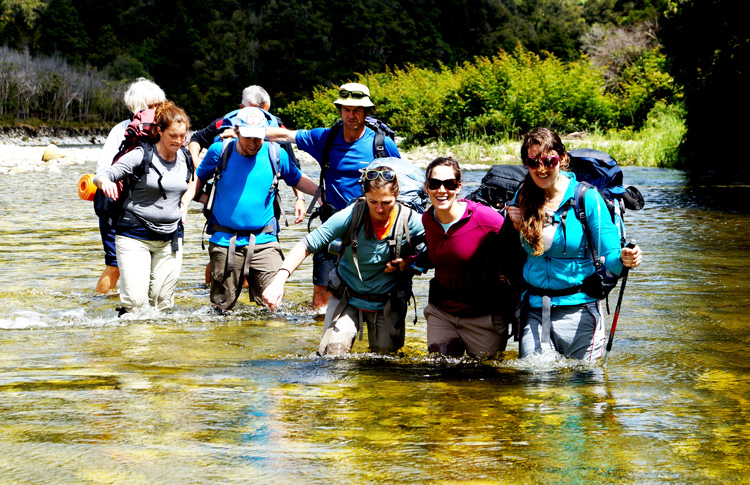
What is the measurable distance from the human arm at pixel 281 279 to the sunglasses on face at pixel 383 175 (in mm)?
633

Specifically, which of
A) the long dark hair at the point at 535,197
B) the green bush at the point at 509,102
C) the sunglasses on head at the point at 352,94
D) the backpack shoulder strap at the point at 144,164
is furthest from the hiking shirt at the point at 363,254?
the green bush at the point at 509,102

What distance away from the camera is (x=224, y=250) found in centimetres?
770

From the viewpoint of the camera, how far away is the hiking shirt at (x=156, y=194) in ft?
22.7

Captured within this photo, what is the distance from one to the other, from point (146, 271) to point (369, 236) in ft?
7.74

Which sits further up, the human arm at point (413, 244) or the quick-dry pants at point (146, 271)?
the human arm at point (413, 244)

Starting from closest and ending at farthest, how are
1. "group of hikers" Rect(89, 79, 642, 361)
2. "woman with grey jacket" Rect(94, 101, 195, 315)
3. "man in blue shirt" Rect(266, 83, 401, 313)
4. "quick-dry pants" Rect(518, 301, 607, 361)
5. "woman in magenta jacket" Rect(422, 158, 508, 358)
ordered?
1. "group of hikers" Rect(89, 79, 642, 361)
2. "quick-dry pants" Rect(518, 301, 607, 361)
3. "woman in magenta jacket" Rect(422, 158, 508, 358)
4. "woman with grey jacket" Rect(94, 101, 195, 315)
5. "man in blue shirt" Rect(266, 83, 401, 313)

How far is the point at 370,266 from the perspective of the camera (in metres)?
5.89

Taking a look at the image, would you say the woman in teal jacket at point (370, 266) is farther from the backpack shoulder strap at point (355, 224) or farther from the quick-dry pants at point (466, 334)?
the quick-dry pants at point (466, 334)

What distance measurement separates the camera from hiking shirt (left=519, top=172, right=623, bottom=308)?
199 inches

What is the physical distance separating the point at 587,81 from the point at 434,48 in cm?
5074

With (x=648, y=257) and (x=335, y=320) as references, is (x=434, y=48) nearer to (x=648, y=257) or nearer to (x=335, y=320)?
(x=648, y=257)

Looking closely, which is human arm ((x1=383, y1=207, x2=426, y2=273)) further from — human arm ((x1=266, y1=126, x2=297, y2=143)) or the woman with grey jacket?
the woman with grey jacket

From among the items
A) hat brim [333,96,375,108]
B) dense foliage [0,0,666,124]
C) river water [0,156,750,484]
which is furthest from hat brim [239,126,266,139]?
dense foliage [0,0,666,124]

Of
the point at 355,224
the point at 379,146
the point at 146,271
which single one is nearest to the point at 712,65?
the point at 379,146
